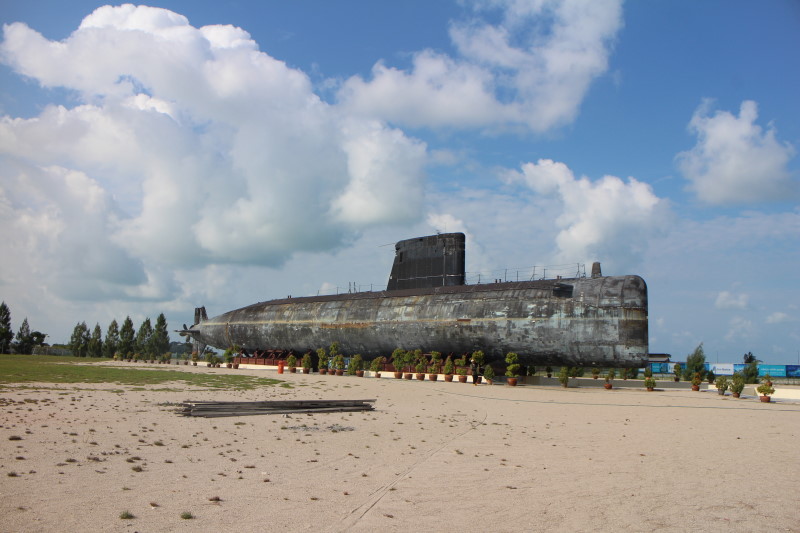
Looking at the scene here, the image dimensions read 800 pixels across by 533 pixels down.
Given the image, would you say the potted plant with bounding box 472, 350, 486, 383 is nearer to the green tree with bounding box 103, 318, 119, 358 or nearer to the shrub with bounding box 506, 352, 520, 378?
the shrub with bounding box 506, 352, 520, 378

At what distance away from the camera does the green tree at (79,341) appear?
9206 centimetres

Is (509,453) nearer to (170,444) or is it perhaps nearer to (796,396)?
(170,444)

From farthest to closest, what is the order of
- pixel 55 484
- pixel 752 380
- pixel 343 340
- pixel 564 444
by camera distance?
pixel 752 380, pixel 343 340, pixel 564 444, pixel 55 484

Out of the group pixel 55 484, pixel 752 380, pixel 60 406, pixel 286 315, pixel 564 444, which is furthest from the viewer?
pixel 752 380

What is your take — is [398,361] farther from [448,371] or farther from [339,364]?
[339,364]

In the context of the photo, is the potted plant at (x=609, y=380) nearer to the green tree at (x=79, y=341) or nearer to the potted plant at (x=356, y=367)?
the potted plant at (x=356, y=367)

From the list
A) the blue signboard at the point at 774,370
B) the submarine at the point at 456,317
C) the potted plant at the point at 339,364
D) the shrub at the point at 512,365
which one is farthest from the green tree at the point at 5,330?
the blue signboard at the point at 774,370

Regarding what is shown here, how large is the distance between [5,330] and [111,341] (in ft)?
45.9

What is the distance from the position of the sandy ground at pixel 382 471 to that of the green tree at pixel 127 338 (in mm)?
78153

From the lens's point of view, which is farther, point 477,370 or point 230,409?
point 477,370

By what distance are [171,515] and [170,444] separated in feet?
15.4

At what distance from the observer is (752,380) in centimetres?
5853

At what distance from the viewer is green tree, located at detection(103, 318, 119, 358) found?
298 feet

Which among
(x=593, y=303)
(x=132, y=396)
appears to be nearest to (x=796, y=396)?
(x=593, y=303)
